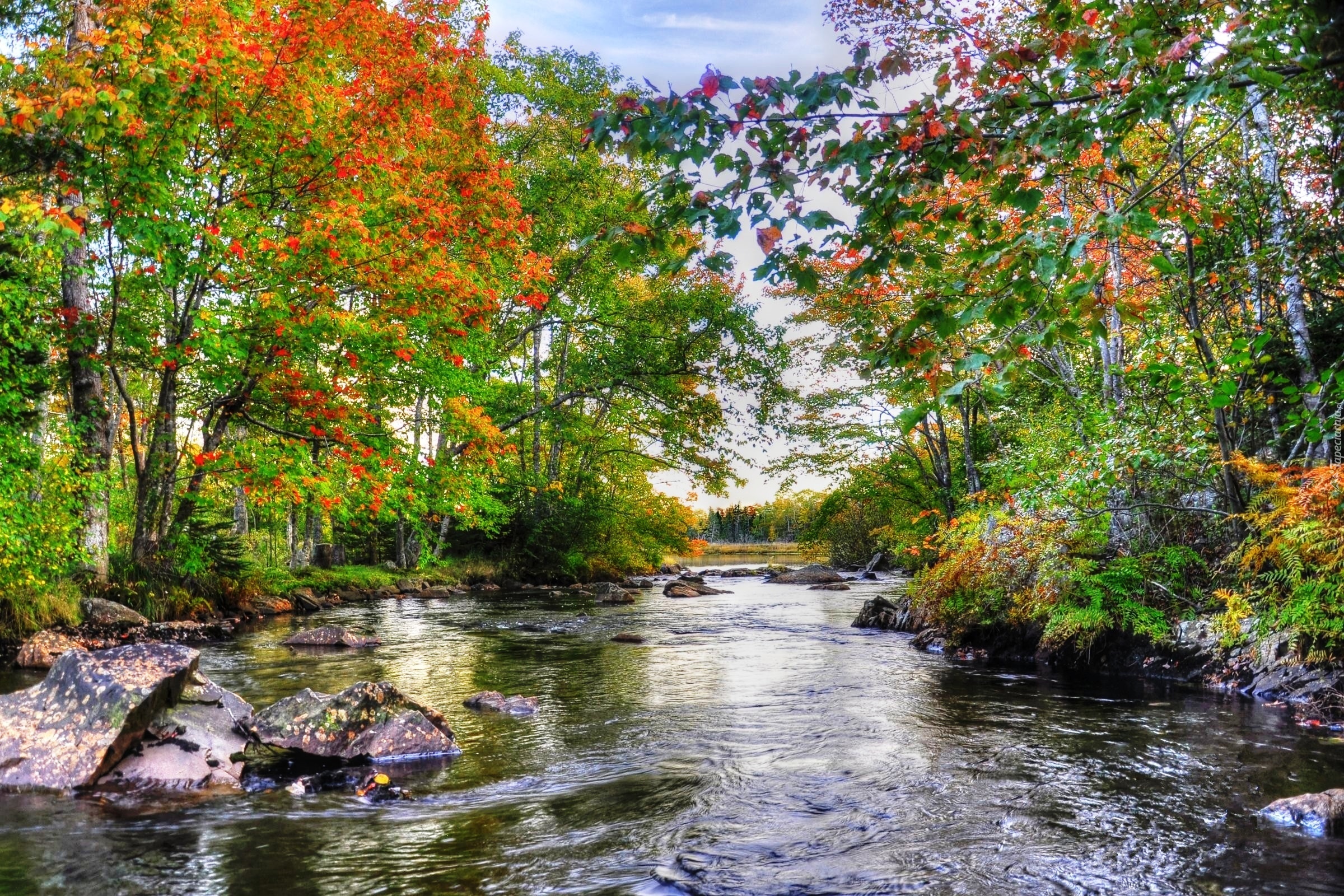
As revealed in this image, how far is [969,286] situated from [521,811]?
3.75 m

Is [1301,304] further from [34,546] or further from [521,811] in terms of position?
[34,546]

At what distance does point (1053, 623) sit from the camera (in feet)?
29.6

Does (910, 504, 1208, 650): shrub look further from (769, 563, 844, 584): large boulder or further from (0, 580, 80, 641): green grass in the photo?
(769, 563, 844, 584): large boulder

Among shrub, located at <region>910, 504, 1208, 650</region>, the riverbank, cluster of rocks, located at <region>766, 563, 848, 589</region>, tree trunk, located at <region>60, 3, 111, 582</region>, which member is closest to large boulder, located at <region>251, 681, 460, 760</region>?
tree trunk, located at <region>60, 3, 111, 582</region>

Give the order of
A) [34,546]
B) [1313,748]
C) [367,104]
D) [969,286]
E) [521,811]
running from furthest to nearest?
A: [367,104] → [34,546] → [1313,748] → [521,811] → [969,286]

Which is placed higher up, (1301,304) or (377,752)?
(1301,304)

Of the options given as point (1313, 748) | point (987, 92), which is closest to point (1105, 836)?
point (1313, 748)

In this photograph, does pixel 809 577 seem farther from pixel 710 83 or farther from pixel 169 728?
pixel 710 83

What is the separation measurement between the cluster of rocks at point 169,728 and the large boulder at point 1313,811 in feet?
16.7

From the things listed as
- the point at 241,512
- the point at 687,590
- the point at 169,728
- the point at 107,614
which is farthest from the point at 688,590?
the point at 169,728

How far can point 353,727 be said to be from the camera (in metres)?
5.59

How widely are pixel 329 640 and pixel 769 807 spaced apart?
860cm

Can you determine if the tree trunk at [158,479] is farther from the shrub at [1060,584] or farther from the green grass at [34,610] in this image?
the shrub at [1060,584]

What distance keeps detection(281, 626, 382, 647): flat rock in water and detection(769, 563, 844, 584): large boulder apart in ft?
58.7
